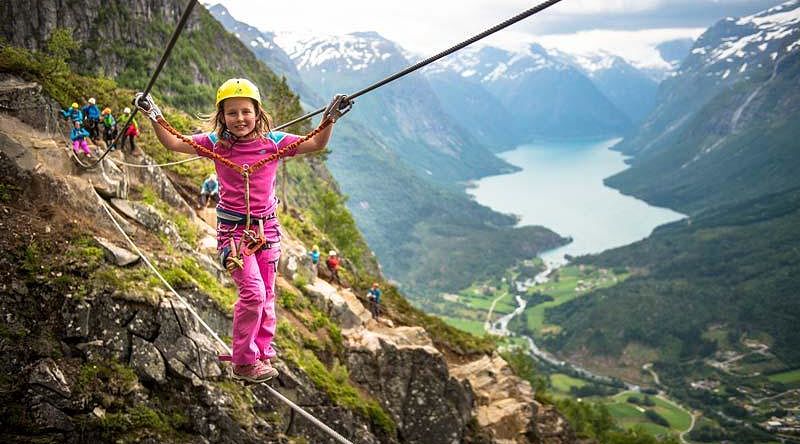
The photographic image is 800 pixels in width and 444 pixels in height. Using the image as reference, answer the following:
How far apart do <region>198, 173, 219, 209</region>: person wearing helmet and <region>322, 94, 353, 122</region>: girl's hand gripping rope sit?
540 inches

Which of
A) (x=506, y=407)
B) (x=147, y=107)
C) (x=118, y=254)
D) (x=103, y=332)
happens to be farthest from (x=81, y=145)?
(x=506, y=407)

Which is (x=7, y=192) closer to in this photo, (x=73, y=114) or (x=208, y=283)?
(x=73, y=114)

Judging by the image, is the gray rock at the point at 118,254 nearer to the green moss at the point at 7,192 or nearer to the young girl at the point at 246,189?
the green moss at the point at 7,192

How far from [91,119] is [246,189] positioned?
11.9 meters

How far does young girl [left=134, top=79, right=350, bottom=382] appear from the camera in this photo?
18.7 ft

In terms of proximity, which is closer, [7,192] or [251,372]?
[251,372]

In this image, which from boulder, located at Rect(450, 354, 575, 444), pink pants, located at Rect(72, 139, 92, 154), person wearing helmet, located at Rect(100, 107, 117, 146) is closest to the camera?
pink pants, located at Rect(72, 139, 92, 154)

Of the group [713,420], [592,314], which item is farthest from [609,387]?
[592,314]

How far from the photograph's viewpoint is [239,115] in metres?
5.46

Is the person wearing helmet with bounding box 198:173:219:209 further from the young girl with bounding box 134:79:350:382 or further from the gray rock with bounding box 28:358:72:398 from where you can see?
the young girl with bounding box 134:79:350:382

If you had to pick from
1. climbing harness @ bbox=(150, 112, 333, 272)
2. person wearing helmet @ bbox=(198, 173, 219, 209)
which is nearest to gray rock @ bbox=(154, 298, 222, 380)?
climbing harness @ bbox=(150, 112, 333, 272)

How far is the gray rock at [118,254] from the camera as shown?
36.6ft

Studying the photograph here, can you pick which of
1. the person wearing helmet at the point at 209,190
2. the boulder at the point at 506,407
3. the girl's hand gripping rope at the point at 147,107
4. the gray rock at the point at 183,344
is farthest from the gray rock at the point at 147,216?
the boulder at the point at 506,407

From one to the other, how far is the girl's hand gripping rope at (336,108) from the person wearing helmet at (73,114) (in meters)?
11.1
